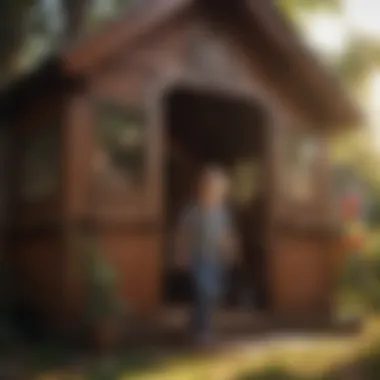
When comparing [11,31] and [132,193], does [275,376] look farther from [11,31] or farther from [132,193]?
[11,31]

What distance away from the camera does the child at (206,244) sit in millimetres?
8172

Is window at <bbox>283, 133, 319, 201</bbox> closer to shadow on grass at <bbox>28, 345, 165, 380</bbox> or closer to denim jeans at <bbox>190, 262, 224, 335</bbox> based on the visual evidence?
denim jeans at <bbox>190, 262, 224, 335</bbox>

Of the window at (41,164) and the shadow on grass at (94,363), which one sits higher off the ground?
the window at (41,164)

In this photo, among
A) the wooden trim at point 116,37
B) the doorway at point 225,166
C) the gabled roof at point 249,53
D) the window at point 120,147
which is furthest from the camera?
the doorway at point 225,166

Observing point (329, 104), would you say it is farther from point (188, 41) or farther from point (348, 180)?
point (348, 180)

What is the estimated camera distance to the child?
817 cm

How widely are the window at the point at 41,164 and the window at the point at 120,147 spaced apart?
469 millimetres

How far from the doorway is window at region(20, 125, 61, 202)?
172cm

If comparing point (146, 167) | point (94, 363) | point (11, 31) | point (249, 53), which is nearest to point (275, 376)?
point (94, 363)

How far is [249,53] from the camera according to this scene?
10.5m

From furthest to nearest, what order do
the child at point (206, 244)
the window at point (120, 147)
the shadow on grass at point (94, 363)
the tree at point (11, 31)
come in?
the tree at point (11, 31), the window at point (120, 147), the child at point (206, 244), the shadow on grass at point (94, 363)

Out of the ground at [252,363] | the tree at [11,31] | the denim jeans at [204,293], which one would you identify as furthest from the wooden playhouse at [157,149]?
the tree at [11,31]

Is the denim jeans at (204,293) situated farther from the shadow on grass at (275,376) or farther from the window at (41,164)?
the shadow on grass at (275,376)

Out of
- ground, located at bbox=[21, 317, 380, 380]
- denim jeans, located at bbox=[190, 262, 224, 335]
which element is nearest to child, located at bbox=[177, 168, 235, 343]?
denim jeans, located at bbox=[190, 262, 224, 335]
